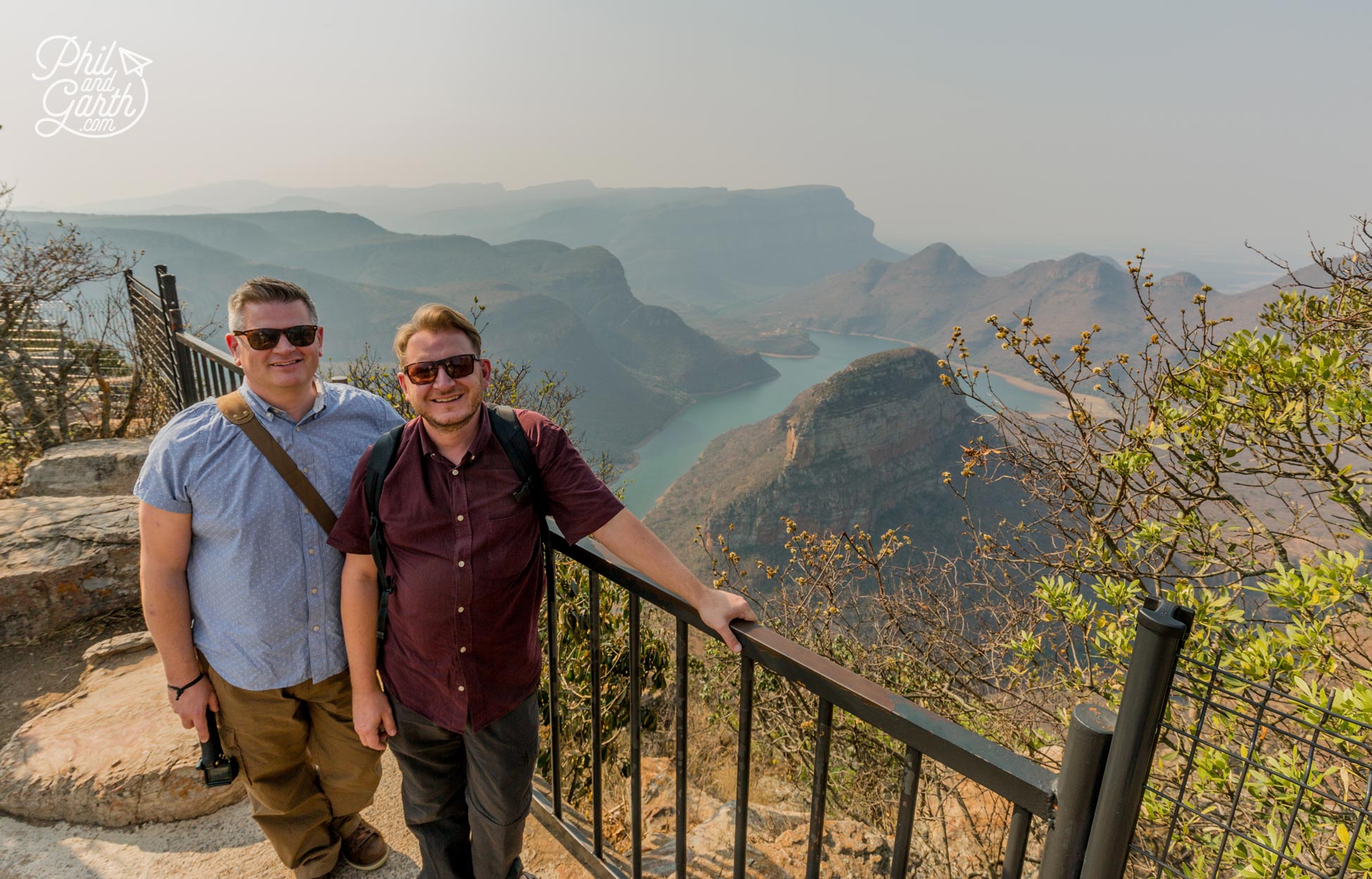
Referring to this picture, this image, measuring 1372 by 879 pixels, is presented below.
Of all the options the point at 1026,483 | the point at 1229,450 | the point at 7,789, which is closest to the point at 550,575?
the point at 7,789

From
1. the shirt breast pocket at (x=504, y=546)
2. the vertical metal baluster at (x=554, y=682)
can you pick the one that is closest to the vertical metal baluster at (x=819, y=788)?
the shirt breast pocket at (x=504, y=546)

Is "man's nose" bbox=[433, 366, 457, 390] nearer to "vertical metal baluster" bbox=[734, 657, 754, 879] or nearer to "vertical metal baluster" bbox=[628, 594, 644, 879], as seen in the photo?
"vertical metal baluster" bbox=[628, 594, 644, 879]

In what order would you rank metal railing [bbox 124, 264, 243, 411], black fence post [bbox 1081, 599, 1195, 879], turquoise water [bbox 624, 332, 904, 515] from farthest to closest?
turquoise water [bbox 624, 332, 904, 515] → metal railing [bbox 124, 264, 243, 411] → black fence post [bbox 1081, 599, 1195, 879]

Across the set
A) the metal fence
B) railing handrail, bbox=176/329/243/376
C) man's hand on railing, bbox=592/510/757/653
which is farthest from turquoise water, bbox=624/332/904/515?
man's hand on railing, bbox=592/510/757/653

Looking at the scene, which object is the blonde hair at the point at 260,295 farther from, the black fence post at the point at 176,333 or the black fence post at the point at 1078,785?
the black fence post at the point at 176,333

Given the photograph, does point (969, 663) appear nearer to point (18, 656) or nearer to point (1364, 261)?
point (1364, 261)

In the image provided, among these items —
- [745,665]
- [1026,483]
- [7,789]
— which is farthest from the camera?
[1026,483]
